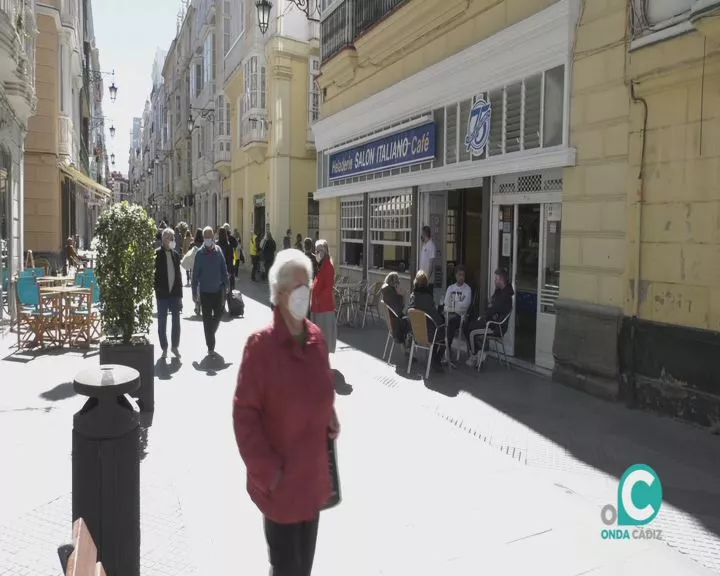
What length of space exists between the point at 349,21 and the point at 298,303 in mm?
12598

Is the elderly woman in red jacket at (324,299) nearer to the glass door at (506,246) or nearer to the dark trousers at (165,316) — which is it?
the dark trousers at (165,316)

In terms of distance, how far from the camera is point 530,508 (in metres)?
4.37

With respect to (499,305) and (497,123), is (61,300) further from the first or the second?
(497,123)

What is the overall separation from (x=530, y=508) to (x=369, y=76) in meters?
11.0

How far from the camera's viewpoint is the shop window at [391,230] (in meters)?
12.3

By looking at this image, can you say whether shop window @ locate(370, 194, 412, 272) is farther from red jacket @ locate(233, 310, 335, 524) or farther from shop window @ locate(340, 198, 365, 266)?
red jacket @ locate(233, 310, 335, 524)

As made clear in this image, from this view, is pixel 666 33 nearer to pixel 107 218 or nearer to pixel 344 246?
pixel 107 218

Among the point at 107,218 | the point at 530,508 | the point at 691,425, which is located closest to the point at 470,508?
the point at 530,508

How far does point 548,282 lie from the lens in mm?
8383

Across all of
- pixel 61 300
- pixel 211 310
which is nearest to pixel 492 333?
pixel 211 310

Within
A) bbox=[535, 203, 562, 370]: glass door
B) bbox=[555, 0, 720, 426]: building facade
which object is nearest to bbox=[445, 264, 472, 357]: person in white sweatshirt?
bbox=[535, 203, 562, 370]: glass door

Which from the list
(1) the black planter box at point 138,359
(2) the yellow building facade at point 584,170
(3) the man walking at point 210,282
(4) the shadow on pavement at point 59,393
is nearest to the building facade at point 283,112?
(2) the yellow building facade at point 584,170

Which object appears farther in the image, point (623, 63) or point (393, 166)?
point (393, 166)

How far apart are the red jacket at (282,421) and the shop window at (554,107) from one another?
6.21 m
